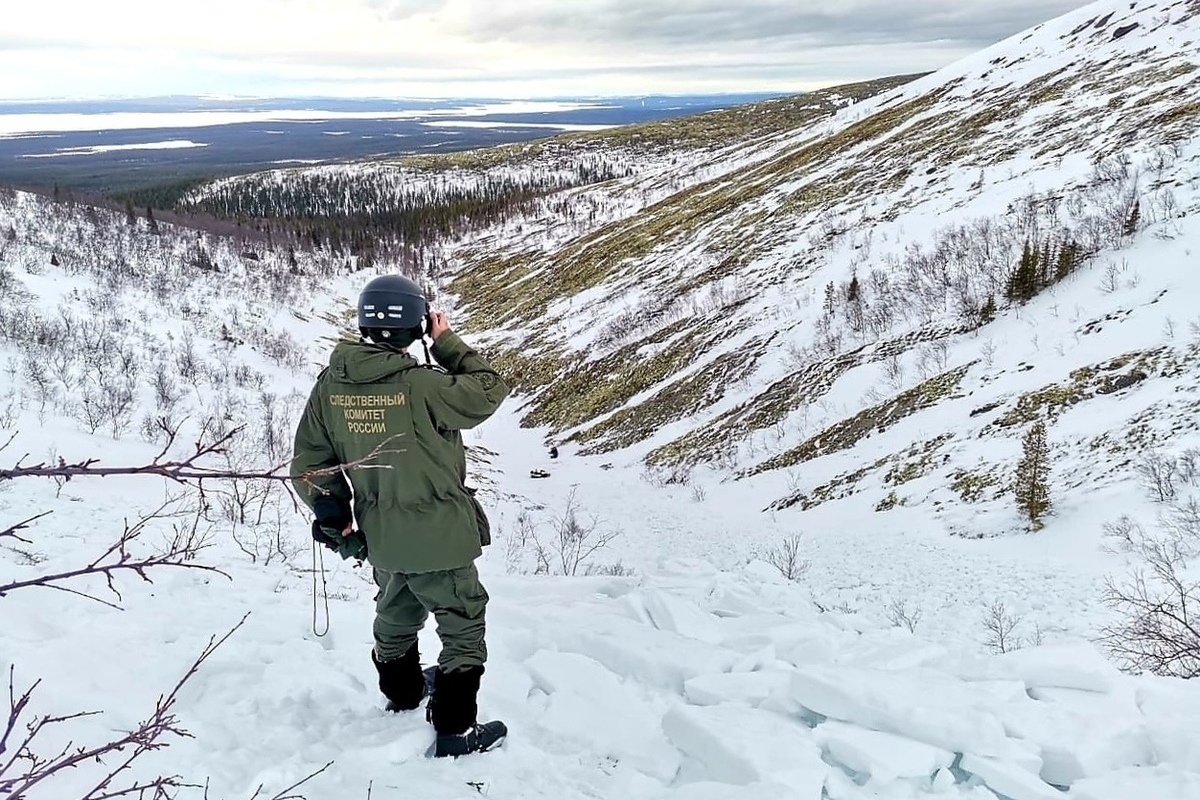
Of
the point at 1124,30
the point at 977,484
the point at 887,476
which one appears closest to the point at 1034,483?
the point at 977,484

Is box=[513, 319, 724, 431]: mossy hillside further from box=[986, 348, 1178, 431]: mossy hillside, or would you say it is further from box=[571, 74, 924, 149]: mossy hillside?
box=[571, 74, 924, 149]: mossy hillside

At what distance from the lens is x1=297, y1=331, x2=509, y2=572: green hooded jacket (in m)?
3.26

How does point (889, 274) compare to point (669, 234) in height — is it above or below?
below

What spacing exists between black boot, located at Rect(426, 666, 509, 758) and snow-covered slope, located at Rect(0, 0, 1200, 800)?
0.32ft

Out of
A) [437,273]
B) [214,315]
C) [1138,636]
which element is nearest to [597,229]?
[437,273]

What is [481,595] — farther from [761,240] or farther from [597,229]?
[597,229]

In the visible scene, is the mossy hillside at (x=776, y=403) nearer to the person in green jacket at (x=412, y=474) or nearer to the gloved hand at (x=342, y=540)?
the person in green jacket at (x=412, y=474)

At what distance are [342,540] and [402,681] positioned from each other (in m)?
0.82

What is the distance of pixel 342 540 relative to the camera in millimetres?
3445

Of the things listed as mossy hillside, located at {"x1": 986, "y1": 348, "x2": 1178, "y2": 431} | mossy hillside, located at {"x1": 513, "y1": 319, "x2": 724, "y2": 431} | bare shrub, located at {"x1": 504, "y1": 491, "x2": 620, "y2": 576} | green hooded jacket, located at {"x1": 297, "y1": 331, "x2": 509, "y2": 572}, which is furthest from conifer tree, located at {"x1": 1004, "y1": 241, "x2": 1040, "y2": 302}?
green hooded jacket, located at {"x1": 297, "y1": 331, "x2": 509, "y2": 572}

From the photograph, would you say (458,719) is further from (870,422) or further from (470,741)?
(870,422)

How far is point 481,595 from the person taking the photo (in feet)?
11.7

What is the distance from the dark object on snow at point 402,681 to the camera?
3.72 meters

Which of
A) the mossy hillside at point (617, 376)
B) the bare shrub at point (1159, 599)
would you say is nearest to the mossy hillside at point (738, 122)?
the mossy hillside at point (617, 376)
